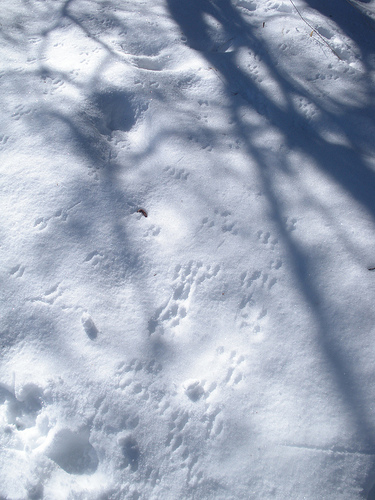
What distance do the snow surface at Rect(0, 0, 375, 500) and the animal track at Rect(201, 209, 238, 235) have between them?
0.01 m

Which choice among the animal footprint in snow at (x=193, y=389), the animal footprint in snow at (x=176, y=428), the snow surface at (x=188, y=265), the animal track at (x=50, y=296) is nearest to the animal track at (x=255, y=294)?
the snow surface at (x=188, y=265)

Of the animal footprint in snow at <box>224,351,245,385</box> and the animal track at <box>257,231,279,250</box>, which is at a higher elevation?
the animal track at <box>257,231,279,250</box>

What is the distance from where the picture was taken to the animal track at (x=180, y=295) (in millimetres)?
1160

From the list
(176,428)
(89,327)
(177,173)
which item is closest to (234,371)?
(176,428)

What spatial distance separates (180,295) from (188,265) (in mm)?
123

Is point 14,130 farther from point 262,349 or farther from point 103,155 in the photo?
point 262,349

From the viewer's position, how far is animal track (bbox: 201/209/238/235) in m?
1.32

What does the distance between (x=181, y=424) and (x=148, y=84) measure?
1632mm

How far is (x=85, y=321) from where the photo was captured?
1143 millimetres

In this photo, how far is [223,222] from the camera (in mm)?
1339

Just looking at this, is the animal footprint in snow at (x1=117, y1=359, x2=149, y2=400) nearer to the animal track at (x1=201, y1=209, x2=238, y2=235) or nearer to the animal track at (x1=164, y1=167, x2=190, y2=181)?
the animal track at (x1=201, y1=209, x2=238, y2=235)

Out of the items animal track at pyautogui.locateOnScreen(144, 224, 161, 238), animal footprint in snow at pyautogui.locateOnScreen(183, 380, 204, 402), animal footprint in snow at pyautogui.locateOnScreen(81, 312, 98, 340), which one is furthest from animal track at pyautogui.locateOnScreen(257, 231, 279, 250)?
animal footprint in snow at pyautogui.locateOnScreen(81, 312, 98, 340)

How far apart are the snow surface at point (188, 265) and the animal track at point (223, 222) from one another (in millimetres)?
11

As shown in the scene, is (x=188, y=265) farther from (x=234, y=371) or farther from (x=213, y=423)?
(x=213, y=423)
